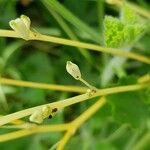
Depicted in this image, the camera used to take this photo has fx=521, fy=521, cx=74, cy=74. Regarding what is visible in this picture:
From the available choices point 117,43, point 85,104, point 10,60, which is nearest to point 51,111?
point 117,43

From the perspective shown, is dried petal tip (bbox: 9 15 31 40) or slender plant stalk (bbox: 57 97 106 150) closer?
dried petal tip (bbox: 9 15 31 40)

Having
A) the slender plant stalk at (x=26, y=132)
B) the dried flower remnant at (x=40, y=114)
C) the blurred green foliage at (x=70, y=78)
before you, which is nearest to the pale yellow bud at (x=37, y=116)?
the dried flower remnant at (x=40, y=114)

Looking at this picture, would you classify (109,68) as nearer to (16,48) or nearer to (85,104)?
(85,104)

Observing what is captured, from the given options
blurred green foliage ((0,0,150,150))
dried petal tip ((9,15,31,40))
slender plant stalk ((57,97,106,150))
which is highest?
blurred green foliage ((0,0,150,150))

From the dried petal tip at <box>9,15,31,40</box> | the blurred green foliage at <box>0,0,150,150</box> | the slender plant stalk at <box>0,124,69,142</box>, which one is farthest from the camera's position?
the blurred green foliage at <box>0,0,150,150</box>

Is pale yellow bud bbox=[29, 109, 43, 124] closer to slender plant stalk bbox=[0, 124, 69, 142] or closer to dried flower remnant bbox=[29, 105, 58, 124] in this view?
dried flower remnant bbox=[29, 105, 58, 124]

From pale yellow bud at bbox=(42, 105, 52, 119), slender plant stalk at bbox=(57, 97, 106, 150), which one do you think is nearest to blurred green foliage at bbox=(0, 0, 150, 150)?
slender plant stalk at bbox=(57, 97, 106, 150)

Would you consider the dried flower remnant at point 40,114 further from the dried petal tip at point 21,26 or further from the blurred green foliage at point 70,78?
the blurred green foliage at point 70,78

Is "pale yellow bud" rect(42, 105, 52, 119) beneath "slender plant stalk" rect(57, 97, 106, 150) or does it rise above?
beneath

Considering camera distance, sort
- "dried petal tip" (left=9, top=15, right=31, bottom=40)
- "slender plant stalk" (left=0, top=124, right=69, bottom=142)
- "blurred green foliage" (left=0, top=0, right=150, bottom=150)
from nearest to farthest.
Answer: "dried petal tip" (left=9, top=15, right=31, bottom=40) → "slender plant stalk" (left=0, top=124, right=69, bottom=142) → "blurred green foliage" (left=0, top=0, right=150, bottom=150)
